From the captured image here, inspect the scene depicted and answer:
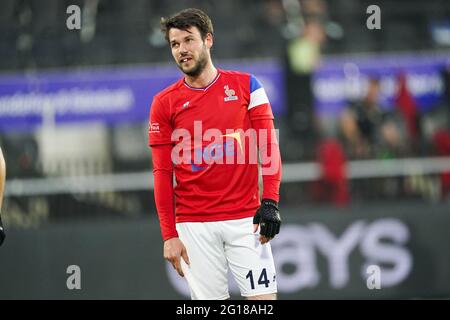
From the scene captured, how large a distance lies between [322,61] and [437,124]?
180 centimetres

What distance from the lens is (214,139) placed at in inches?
238

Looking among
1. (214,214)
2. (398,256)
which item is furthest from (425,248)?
(214,214)

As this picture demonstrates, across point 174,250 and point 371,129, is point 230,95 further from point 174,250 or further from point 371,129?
point 371,129

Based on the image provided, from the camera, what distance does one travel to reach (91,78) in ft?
40.8

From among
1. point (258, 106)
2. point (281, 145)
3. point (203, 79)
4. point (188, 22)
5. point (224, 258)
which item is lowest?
point (224, 258)

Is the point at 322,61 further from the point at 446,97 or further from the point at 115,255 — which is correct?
the point at 115,255

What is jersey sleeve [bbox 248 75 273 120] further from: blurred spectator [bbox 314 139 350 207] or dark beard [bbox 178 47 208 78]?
blurred spectator [bbox 314 139 350 207]

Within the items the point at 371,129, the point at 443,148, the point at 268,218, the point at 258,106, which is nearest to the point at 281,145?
the point at 371,129

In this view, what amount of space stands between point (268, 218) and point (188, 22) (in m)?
1.26

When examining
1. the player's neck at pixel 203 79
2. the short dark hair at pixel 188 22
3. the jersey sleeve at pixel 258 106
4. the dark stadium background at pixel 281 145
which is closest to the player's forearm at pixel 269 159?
the jersey sleeve at pixel 258 106

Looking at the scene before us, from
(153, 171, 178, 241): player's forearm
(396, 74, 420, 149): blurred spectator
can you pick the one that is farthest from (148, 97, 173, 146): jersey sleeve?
(396, 74, 420, 149): blurred spectator

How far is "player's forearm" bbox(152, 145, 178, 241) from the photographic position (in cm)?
609

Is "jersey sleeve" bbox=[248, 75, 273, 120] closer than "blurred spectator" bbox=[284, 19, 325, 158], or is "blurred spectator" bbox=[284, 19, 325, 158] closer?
"jersey sleeve" bbox=[248, 75, 273, 120]

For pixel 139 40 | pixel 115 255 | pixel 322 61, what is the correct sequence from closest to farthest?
1. pixel 115 255
2. pixel 139 40
3. pixel 322 61
